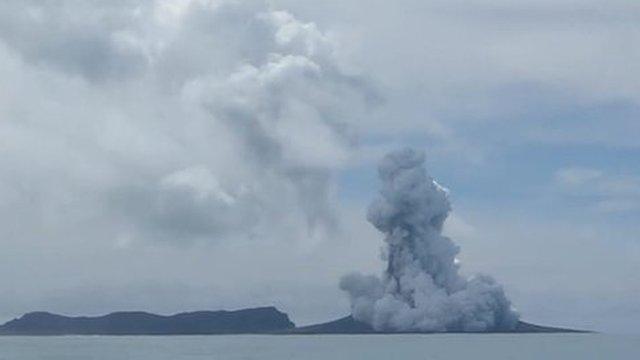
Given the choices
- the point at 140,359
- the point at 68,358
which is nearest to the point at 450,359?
the point at 140,359

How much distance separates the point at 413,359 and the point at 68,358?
163ft

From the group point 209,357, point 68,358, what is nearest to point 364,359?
point 209,357

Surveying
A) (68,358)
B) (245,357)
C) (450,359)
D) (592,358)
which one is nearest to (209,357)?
(245,357)

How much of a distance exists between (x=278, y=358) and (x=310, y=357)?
7.39m

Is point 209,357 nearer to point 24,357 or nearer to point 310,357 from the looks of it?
point 310,357

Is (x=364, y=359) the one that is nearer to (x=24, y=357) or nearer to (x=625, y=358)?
(x=625, y=358)

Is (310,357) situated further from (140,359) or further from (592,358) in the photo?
(592,358)

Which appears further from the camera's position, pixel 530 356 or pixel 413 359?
pixel 530 356

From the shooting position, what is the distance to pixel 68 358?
18650cm

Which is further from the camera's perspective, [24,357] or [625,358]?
[24,357]

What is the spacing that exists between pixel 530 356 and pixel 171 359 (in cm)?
4749

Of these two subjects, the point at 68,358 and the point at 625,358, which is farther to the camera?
the point at 68,358

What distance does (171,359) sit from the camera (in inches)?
6939

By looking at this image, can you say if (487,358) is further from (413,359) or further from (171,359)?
(171,359)
